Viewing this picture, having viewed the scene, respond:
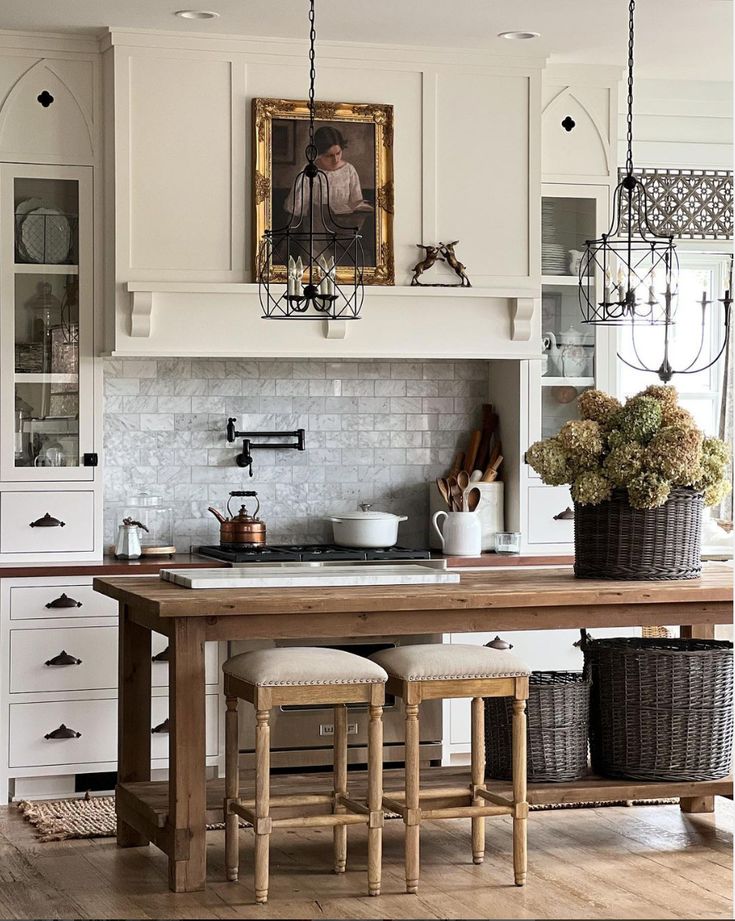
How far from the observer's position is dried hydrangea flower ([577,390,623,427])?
4555 millimetres

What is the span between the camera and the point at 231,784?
4184mm

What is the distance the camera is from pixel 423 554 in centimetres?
575

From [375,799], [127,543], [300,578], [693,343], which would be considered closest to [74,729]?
[127,543]

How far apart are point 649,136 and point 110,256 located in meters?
2.53

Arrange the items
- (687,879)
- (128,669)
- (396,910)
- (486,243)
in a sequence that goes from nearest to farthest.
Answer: (396,910) → (687,879) → (128,669) → (486,243)

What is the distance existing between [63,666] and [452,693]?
6.28ft

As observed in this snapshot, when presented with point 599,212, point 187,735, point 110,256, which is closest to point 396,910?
point 187,735

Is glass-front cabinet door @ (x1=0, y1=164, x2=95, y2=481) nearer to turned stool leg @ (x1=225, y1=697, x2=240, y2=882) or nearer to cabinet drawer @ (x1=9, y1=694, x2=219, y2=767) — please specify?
cabinet drawer @ (x1=9, y1=694, x2=219, y2=767)

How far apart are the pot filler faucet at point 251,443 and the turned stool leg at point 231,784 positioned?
208 centimetres

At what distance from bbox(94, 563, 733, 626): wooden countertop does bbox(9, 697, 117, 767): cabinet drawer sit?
1.00m

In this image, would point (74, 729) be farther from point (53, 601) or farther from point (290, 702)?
point (290, 702)

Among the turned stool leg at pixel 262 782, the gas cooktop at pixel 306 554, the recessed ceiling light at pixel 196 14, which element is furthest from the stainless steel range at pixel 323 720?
the recessed ceiling light at pixel 196 14

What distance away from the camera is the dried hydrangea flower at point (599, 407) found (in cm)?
455

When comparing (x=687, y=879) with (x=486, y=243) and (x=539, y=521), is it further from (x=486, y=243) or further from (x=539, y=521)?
(x=486, y=243)
